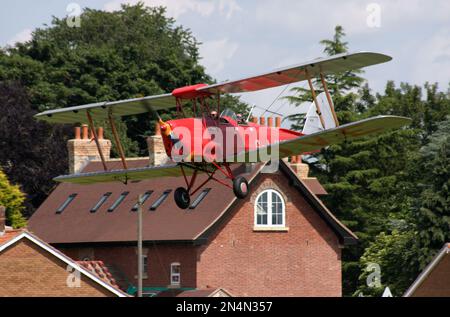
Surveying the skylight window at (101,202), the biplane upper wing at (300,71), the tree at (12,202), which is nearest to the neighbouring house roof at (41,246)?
the skylight window at (101,202)

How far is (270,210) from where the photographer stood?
47531mm

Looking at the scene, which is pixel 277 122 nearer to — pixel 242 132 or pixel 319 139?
pixel 242 132

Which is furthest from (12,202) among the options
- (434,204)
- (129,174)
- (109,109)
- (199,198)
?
(129,174)

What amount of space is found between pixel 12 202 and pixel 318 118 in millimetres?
32910

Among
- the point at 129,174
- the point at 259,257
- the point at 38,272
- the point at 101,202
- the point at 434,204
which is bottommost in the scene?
the point at 38,272

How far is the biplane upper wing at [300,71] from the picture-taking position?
22.8 meters

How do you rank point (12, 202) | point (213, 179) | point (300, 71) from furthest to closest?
point (12, 202) < point (300, 71) < point (213, 179)

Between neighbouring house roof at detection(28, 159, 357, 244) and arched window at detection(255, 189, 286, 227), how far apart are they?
0.98 m

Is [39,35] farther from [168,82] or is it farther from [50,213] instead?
[50,213]

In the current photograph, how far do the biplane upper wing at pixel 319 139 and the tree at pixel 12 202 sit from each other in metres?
34.8

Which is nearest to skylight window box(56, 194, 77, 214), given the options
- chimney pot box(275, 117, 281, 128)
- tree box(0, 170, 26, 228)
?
tree box(0, 170, 26, 228)

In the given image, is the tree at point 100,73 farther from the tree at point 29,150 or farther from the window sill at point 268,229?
the window sill at point 268,229

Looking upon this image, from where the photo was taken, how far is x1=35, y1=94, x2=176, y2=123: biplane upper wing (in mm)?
28312
